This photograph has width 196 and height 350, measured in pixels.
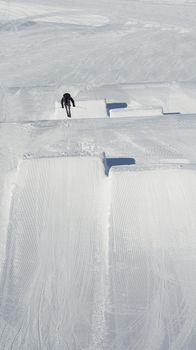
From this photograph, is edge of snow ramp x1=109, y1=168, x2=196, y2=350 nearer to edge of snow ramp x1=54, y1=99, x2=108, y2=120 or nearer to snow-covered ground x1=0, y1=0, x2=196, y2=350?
snow-covered ground x1=0, y1=0, x2=196, y2=350

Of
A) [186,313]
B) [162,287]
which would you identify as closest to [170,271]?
[162,287]

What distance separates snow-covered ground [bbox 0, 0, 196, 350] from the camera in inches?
317

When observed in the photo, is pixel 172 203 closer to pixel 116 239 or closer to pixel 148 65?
pixel 116 239

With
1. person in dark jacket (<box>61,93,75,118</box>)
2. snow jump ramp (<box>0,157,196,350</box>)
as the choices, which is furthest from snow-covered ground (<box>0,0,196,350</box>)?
person in dark jacket (<box>61,93,75,118</box>)

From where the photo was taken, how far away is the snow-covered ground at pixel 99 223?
8.06 meters

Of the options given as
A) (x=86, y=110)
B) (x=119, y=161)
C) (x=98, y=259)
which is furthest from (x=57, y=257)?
(x=86, y=110)

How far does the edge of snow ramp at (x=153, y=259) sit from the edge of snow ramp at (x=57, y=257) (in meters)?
0.32

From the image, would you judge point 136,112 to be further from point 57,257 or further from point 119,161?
point 57,257

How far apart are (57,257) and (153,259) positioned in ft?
6.39

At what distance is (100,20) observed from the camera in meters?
27.2

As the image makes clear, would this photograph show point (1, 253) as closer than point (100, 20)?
Yes

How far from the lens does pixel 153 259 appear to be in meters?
9.16

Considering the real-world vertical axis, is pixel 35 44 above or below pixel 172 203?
above

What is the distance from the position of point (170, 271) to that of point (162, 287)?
42cm
